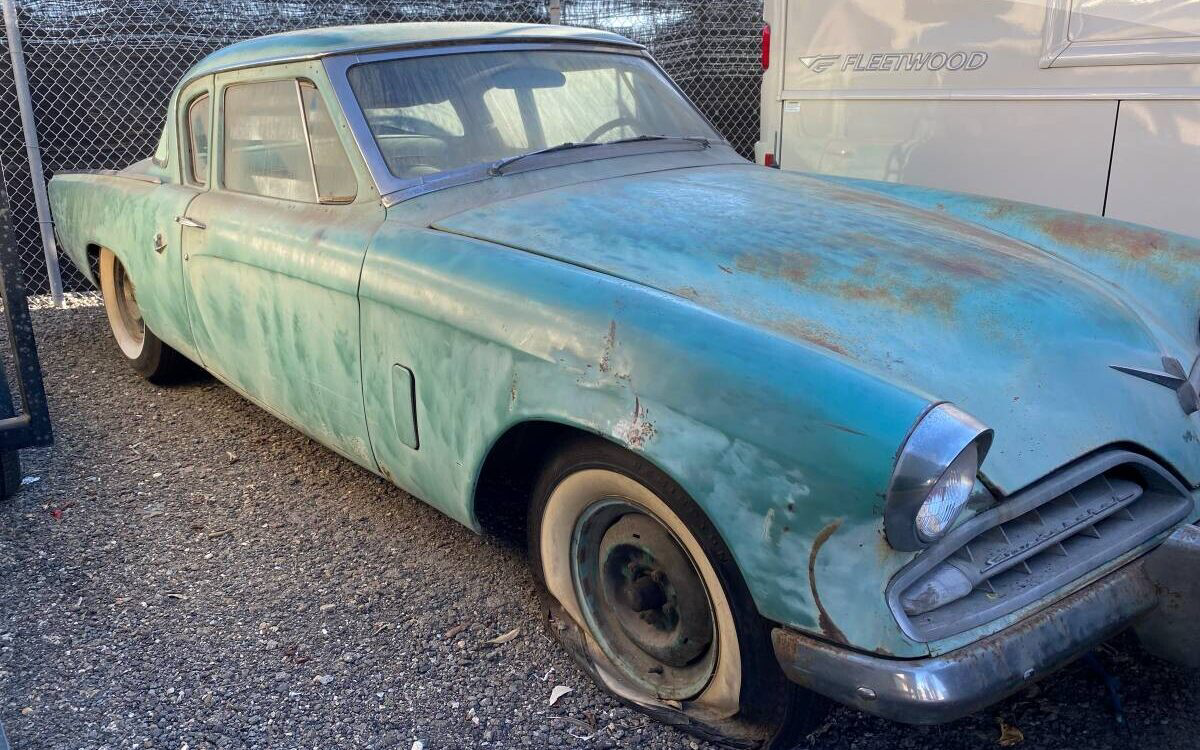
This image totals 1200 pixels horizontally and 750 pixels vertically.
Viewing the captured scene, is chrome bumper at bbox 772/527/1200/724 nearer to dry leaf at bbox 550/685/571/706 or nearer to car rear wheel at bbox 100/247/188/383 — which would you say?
dry leaf at bbox 550/685/571/706

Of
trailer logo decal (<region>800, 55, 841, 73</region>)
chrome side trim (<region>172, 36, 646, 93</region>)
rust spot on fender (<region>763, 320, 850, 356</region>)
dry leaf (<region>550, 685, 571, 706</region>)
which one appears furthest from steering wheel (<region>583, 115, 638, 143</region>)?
trailer logo decal (<region>800, 55, 841, 73</region>)

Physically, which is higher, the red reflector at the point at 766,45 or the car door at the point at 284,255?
the red reflector at the point at 766,45

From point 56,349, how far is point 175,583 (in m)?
3.21

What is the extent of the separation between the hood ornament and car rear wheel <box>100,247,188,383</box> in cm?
411

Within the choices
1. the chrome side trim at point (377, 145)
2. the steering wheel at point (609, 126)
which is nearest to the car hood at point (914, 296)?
the chrome side trim at point (377, 145)

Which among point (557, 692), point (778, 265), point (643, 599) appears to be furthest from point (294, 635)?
point (778, 265)

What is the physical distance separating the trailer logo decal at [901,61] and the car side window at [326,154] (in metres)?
3.45

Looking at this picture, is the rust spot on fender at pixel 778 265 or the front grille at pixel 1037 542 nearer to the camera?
the front grille at pixel 1037 542

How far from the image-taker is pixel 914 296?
2271 millimetres

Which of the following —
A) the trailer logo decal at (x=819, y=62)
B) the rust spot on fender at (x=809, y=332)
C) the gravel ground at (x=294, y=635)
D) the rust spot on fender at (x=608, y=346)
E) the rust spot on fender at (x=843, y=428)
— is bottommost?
the gravel ground at (x=294, y=635)

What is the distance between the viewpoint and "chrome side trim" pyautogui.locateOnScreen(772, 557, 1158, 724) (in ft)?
5.77

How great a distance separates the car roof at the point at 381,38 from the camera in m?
3.22

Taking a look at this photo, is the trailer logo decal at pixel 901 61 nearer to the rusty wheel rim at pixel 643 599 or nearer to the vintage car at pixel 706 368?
the vintage car at pixel 706 368

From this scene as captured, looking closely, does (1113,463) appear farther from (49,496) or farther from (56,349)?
(56,349)
